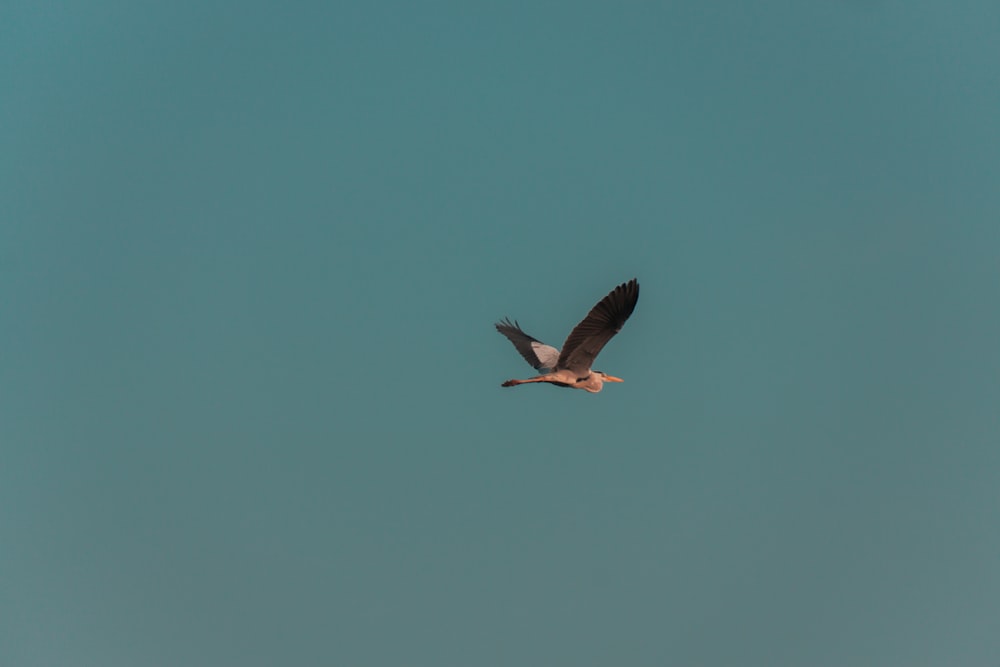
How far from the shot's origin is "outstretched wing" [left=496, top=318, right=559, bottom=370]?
1682 inches

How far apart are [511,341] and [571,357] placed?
259 inches

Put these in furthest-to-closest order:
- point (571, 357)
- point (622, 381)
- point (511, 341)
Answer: point (511, 341) → point (622, 381) → point (571, 357)

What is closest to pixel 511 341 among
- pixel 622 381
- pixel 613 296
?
pixel 622 381

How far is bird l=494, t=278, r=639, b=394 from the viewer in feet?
122

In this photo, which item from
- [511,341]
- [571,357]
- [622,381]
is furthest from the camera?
[511,341]

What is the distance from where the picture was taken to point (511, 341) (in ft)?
152

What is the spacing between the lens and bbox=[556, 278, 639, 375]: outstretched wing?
3700 cm

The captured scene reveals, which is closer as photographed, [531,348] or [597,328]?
[597,328]

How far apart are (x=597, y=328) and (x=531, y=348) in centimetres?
657

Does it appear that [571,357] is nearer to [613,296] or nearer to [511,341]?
[613,296]

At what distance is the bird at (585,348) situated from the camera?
37156 millimetres

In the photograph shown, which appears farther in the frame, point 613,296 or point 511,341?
point 511,341

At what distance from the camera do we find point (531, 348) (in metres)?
44.6

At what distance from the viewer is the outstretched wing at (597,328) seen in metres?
37.0
